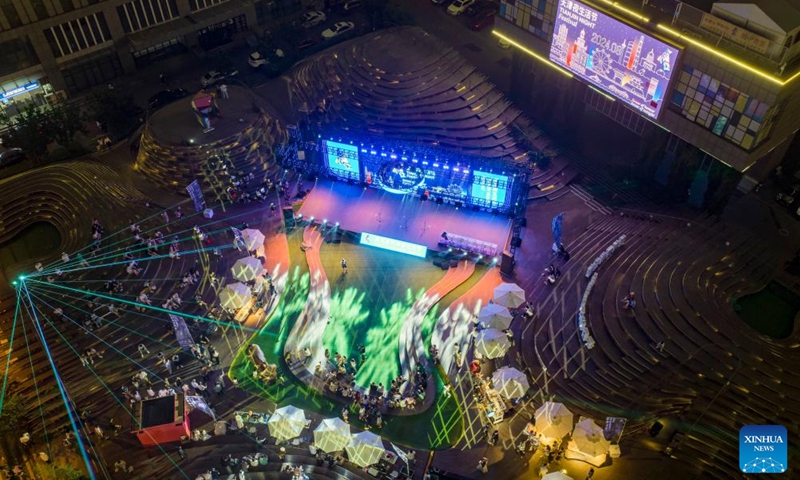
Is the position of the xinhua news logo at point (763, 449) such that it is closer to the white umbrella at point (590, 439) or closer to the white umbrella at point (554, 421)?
the white umbrella at point (590, 439)

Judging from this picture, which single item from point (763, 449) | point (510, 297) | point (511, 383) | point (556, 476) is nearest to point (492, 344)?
point (511, 383)

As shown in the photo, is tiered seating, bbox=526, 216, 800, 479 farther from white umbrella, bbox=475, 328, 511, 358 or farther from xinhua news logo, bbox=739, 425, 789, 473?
white umbrella, bbox=475, 328, 511, 358

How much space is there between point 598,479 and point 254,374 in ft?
81.1

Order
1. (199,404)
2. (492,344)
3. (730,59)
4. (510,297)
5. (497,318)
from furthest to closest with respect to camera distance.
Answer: (510,297) → (497,318) → (492,344) → (730,59) → (199,404)

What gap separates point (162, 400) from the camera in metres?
43.0

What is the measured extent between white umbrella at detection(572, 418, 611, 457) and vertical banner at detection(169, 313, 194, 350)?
2839cm

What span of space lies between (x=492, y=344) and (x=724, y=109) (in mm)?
24755

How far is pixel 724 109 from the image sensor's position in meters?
47.9

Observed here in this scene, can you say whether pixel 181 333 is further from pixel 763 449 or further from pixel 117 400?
pixel 763 449

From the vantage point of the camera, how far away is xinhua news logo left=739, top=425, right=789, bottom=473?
122ft

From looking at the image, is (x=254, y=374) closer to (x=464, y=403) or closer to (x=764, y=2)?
(x=464, y=403)

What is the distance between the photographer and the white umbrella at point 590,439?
3934 centimetres

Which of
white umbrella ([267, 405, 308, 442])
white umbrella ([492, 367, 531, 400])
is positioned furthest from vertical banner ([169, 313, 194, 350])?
white umbrella ([492, 367, 531, 400])

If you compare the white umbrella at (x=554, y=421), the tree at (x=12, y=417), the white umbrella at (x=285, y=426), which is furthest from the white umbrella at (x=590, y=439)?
the tree at (x=12, y=417)
